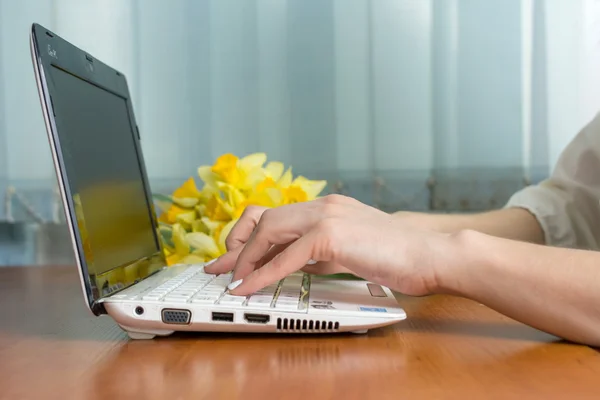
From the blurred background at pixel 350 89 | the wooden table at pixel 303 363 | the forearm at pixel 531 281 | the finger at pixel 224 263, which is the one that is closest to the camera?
the wooden table at pixel 303 363

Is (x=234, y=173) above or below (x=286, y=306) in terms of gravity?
above

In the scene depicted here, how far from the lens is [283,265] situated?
60 centimetres

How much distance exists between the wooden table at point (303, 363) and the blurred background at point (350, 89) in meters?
0.80

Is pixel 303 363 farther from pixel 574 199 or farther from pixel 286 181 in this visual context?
pixel 574 199

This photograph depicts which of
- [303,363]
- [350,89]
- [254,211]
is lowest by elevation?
[303,363]

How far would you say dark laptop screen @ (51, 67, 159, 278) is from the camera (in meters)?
0.59

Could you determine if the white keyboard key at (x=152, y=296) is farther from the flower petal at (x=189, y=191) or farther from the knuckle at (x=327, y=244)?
the flower petal at (x=189, y=191)

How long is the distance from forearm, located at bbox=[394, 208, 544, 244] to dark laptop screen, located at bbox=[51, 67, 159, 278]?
0.40 metres

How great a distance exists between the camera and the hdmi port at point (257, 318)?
575 millimetres

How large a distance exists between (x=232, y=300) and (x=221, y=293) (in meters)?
0.04

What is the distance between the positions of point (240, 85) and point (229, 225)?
0.68m

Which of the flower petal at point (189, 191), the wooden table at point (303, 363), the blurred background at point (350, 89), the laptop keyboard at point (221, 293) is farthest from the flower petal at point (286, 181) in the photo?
the blurred background at point (350, 89)

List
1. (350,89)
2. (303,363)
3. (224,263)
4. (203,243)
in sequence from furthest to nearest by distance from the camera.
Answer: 1. (350,89)
2. (203,243)
3. (224,263)
4. (303,363)

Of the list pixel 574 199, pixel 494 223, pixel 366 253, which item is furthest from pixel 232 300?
pixel 574 199
